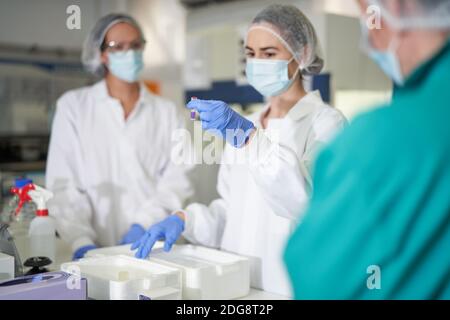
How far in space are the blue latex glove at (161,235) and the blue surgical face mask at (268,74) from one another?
18.7 inches

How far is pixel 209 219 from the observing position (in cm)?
165

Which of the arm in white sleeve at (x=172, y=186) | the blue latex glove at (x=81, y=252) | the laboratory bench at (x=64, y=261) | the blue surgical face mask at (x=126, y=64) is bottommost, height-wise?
the laboratory bench at (x=64, y=261)

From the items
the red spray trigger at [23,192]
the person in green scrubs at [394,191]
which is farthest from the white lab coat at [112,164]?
the person in green scrubs at [394,191]

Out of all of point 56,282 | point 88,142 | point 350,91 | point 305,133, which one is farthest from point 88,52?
point 350,91

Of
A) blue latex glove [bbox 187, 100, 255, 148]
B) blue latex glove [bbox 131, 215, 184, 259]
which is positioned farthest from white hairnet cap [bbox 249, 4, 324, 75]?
blue latex glove [bbox 131, 215, 184, 259]

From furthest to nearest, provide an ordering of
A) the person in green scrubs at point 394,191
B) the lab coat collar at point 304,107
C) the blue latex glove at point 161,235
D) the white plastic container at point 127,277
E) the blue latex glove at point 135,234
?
the blue latex glove at point 135,234, the lab coat collar at point 304,107, the blue latex glove at point 161,235, the white plastic container at point 127,277, the person in green scrubs at point 394,191

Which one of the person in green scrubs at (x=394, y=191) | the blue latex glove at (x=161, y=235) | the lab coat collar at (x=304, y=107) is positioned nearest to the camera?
the person in green scrubs at (x=394, y=191)

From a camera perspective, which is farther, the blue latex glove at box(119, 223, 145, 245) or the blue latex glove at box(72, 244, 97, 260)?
the blue latex glove at box(119, 223, 145, 245)

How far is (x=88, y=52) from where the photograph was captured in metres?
2.06

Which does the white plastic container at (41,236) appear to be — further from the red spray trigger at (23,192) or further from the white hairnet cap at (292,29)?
the white hairnet cap at (292,29)

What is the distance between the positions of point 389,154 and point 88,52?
161 centimetres

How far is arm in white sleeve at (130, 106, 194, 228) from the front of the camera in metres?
2.03

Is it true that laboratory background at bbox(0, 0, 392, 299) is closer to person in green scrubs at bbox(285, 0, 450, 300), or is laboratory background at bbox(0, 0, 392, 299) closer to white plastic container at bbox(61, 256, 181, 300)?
white plastic container at bbox(61, 256, 181, 300)

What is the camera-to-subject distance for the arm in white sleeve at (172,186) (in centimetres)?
203
